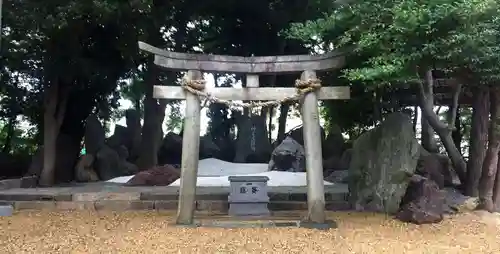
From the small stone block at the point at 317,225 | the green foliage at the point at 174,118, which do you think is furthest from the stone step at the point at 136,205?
the green foliage at the point at 174,118

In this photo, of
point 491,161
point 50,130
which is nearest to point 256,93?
point 491,161

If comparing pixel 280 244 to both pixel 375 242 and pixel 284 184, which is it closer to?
pixel 375 242

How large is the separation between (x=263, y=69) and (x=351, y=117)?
333 inches

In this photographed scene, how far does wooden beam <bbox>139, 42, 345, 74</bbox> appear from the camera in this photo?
675 centimetres

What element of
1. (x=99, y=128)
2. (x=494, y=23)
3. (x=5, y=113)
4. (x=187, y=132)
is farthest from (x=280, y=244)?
(x=5, y=113)

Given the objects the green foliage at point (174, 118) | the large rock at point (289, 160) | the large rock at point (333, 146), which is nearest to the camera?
the large rock at point (289, 160)

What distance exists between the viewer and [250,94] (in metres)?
6.86

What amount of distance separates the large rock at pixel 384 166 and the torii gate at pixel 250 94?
4.74 ft

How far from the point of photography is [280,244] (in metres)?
5.34

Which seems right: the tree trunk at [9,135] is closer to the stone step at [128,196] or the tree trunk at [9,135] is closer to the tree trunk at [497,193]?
the stone step at [128,196]

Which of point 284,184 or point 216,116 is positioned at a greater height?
point 216,116

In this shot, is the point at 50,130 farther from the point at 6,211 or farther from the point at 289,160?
the point at 289,160

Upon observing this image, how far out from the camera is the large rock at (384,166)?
293 inches

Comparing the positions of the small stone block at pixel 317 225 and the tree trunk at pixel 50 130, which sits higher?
the tree trunk at pixel 50 130
